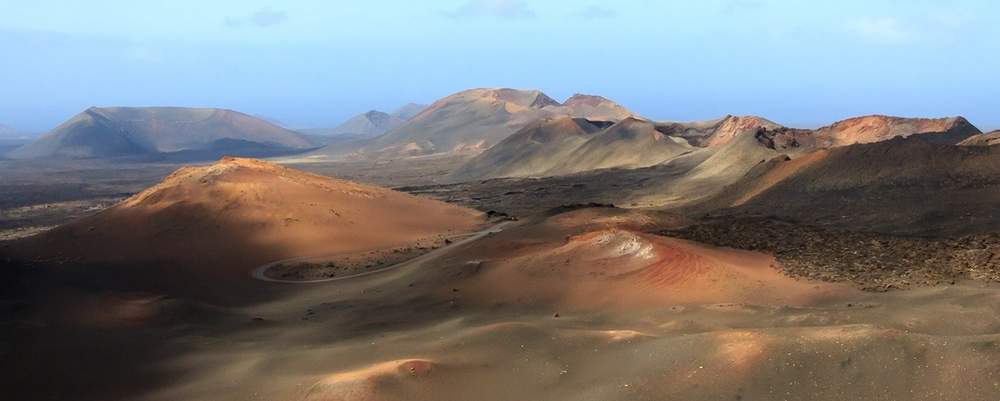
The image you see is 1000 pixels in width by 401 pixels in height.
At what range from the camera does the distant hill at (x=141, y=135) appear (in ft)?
508

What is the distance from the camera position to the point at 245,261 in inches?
1183

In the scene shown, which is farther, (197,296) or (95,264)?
(95,264)

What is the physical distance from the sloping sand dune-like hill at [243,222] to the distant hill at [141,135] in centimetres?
12323

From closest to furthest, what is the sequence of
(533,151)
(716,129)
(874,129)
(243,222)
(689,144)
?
(243,222) < (874,129) < (689,144) < (533,151) < (716,129)

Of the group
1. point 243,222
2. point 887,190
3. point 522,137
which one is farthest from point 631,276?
point 522,137

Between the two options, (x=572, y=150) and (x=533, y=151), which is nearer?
(x=572, y=150)

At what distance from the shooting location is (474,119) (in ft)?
506

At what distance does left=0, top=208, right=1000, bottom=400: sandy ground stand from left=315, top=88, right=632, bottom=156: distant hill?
109 meters

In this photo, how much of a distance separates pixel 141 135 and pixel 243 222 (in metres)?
160

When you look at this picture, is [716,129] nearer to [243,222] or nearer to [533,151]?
[533,151]

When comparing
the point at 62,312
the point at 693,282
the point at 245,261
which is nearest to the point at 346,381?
the point at 693,282

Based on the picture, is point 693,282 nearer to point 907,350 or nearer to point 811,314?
point 811,314

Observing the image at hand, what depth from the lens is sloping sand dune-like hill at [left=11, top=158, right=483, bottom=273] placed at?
3091 centimetres

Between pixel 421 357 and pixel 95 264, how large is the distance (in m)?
18.6
